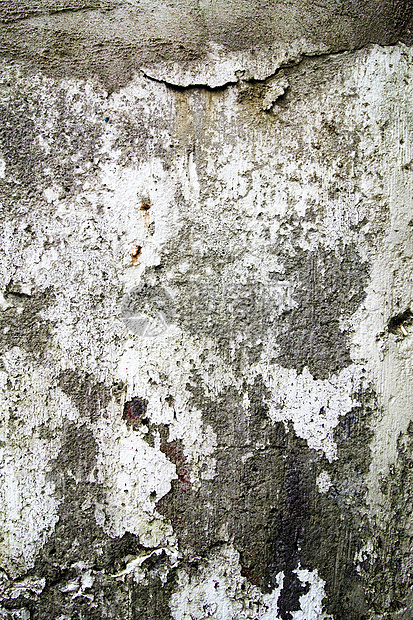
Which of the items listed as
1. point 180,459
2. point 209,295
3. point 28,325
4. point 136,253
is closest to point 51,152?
point 136,253

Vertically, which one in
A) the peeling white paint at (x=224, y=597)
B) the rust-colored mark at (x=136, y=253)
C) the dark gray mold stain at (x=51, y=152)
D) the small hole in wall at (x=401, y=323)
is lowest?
the peeling white paint at (x=224, y=597)

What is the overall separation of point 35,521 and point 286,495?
66 cm

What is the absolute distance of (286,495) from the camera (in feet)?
3.77

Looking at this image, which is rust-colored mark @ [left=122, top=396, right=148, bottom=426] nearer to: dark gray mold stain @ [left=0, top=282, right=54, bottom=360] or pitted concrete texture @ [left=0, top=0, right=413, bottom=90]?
dark gray mold stain @ [left=0, top=282, right=54, bottom=360]

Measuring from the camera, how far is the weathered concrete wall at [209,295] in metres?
1.15

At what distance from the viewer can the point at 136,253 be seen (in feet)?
3.83

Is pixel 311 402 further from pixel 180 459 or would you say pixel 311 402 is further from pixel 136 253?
pixel 136 253

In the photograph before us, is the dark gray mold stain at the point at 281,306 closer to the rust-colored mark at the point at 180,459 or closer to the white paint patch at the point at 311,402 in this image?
the white paint patch at the point at 311,402

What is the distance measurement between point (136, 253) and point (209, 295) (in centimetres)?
22

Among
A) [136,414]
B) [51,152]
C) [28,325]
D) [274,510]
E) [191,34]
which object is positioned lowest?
[274,510]

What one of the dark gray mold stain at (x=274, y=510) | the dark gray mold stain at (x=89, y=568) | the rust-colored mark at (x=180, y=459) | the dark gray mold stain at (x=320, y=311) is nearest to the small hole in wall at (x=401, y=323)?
the dark gray mold stain at (x=320, y=311)

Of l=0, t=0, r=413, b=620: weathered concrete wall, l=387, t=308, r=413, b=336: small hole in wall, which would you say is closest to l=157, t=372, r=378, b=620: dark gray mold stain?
l=0, t=0, r=413, b=620: weathered concrete wall

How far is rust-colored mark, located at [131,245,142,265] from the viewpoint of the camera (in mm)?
1167

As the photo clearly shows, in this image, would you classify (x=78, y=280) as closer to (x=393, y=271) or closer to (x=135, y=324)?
(x=135, y=324)
